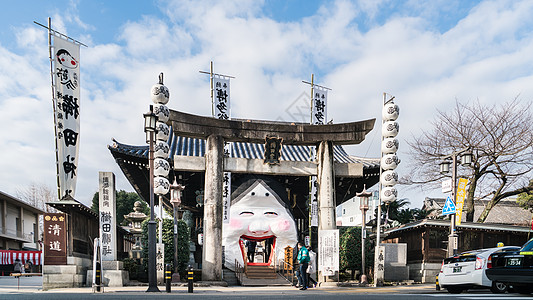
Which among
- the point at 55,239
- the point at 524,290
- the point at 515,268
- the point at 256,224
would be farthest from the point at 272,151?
the point at 515,268

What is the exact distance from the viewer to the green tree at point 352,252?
1859cm

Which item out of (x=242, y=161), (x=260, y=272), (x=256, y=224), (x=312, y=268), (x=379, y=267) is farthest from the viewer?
(x=256, y=224)

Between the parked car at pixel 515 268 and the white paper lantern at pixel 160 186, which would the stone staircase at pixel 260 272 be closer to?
the white paper lantern at pixel 160 186

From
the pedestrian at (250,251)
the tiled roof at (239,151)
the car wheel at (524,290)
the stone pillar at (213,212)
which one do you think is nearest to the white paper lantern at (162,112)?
the stone pillar at (213,212)

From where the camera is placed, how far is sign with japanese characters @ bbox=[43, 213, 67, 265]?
1491cm

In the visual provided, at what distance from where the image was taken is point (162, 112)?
17438mm

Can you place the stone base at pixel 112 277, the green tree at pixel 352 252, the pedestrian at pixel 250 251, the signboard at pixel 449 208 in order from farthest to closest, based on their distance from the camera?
the pedestrian at pixel 250 251, the green tree at pixel 352 252, the signboard at pixel 449 208, the stone base at pixel 112 277

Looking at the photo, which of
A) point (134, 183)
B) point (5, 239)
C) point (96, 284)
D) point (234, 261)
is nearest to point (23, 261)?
point (5, 239)

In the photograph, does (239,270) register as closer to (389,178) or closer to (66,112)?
(389,178)

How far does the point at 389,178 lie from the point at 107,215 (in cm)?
1126

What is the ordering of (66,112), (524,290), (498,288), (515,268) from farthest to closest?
1. (66,112)
2. (498,288)
3. (524,290)
4. (515,268)

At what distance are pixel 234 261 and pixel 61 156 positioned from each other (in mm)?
8384

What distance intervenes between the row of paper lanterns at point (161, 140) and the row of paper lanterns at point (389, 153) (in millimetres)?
8942

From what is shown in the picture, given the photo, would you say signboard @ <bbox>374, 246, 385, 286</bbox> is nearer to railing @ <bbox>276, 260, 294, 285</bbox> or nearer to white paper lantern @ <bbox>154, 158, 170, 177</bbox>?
railing @ <bbox>276, 260, 294, 285</bbox>
